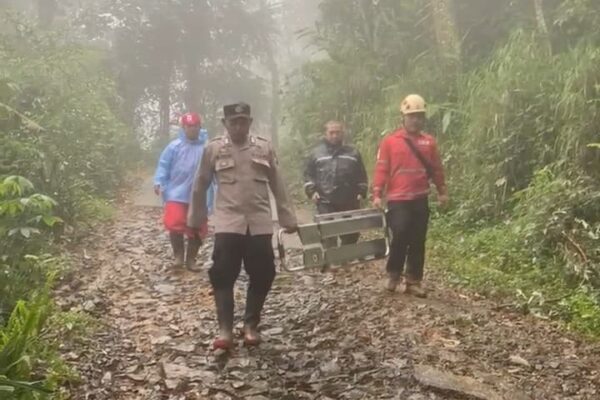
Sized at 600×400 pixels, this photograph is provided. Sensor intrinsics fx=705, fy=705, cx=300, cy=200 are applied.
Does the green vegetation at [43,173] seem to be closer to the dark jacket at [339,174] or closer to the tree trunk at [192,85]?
the dark jacket at [339,174]

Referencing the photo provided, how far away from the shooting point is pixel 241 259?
5906 mm

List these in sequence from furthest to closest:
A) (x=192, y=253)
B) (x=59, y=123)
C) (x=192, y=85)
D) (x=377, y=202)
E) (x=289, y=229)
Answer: (x=192, y=85) → (x=59, y=123) → (x=192, y=253) → (x=377, y=202) → (x=289, y=229)

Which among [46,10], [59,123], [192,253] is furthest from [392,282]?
[46,10]

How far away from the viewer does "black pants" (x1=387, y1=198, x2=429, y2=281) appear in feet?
23.9

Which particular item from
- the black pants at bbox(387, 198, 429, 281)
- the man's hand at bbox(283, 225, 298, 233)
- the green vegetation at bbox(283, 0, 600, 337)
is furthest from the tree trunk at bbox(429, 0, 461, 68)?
the man's hand at bbox(283, 225, 298, 233)

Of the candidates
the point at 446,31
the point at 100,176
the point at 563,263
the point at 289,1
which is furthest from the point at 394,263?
the point at 289,1

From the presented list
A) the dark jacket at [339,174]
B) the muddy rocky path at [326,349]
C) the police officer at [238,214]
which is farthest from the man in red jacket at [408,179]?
the police officer at [238,214]

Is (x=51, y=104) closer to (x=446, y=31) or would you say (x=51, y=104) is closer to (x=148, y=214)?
(x=148, y=214)

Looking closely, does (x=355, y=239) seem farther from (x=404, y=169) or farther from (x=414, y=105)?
(x=414, y=105)

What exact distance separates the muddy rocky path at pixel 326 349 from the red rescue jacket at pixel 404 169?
1.13 m

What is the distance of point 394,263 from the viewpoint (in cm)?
748

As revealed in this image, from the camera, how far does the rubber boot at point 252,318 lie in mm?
5867

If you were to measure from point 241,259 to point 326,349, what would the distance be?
1.03 meters

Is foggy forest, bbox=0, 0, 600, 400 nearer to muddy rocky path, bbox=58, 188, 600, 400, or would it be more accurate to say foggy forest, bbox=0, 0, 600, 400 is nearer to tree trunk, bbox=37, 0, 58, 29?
muddy rocky path, bbox=58, 188, 600, 400
